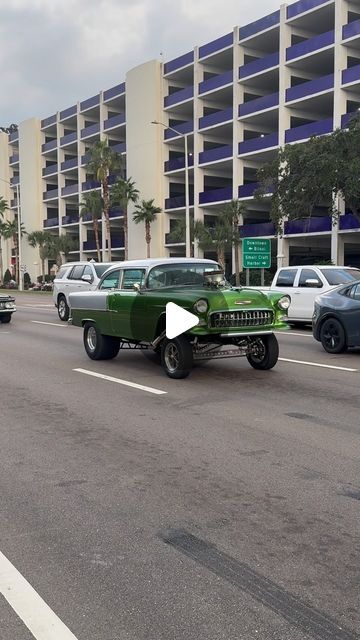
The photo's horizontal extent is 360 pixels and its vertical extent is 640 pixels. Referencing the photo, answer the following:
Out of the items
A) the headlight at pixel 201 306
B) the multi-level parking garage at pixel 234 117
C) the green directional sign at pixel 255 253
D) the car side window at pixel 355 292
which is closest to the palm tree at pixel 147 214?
the multi-level parking garage at pixel 234 117

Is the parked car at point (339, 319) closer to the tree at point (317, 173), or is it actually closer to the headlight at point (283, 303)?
the headlight at point (283, 303)

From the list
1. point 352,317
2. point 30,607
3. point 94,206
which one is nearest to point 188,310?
point 352,317

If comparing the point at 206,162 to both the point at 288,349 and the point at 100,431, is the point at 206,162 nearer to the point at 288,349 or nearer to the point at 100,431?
the point at 288,349

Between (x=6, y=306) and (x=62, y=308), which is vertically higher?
(x=6, y=306)

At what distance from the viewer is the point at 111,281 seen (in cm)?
1094

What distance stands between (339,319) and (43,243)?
67.4 metres

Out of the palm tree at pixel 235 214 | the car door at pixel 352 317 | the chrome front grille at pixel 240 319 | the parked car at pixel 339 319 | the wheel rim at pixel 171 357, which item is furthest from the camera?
the palm tree at pixel 235 214

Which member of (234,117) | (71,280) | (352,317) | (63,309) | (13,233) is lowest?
(63,309)

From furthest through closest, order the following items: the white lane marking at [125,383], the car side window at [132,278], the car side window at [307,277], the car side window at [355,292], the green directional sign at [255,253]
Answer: the green directional sign at [255,253]
the car side window at [307,277]
the car side window at [355,292]
the car side window at [132,278]
the white lane marking at [125,383]

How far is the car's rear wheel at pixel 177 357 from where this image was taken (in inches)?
347

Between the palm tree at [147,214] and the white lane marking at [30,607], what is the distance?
5371 cm

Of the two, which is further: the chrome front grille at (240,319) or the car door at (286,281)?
the car door at (286,281)

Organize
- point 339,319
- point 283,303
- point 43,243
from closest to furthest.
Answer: point 283,303
point 339,319
point 43,243

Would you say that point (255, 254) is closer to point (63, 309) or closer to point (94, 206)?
point (63, 309)
